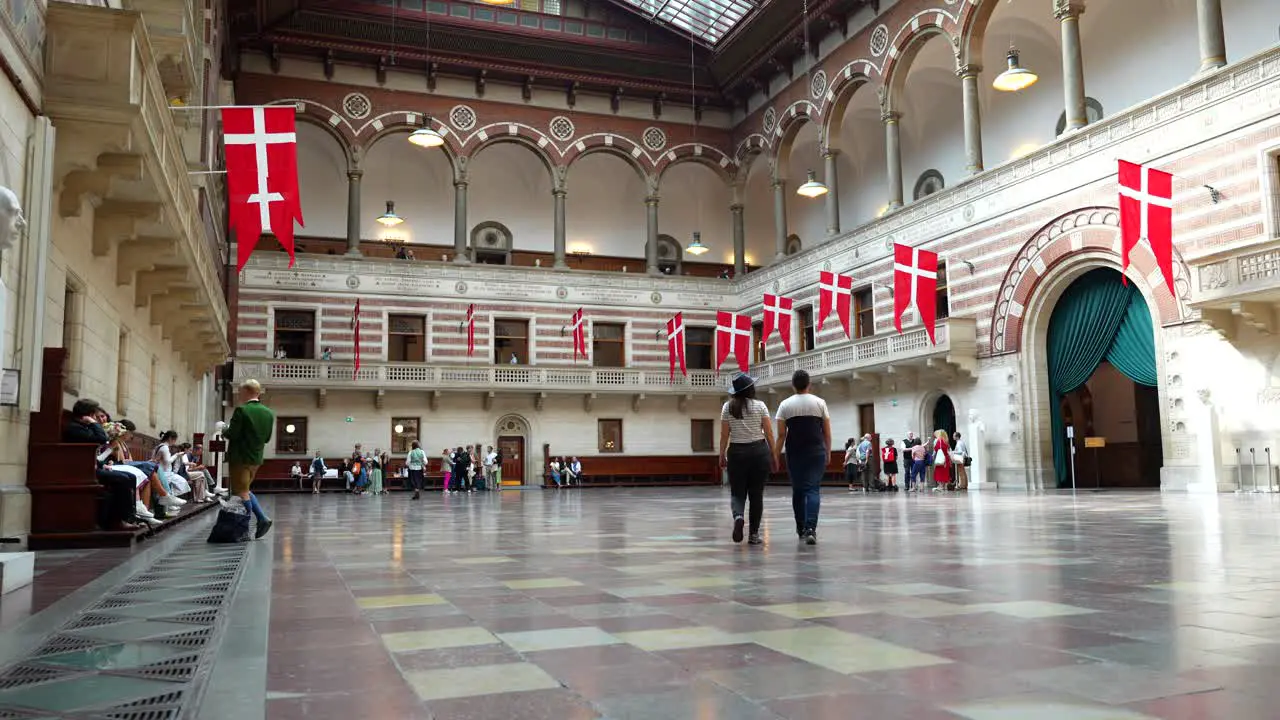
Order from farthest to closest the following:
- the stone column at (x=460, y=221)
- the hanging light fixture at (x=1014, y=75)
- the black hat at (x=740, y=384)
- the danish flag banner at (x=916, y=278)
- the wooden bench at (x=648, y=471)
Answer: the wooden bench at (x=648, y=471) < the stone column at (x=460, y=221) < the danish flag banner at (x=916, y=278) < the hanging light fixture at (x=1014, y=75) < the black hat at (x=740, y=384)

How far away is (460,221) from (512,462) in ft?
30.2

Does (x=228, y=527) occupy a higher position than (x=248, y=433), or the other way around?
(x=248, y=433)

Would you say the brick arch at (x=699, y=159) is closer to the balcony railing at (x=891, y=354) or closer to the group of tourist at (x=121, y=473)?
the balcony railing at (x=891, y=354)

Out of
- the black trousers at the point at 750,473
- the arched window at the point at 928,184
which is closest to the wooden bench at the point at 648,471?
the arched window at the point at 928,184

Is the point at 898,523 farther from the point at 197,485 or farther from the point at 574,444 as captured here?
the point at 574,444

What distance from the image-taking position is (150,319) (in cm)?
1811

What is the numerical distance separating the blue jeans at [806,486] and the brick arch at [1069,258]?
602 inches

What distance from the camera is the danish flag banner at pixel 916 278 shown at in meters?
24.3

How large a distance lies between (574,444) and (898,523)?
86.3ft

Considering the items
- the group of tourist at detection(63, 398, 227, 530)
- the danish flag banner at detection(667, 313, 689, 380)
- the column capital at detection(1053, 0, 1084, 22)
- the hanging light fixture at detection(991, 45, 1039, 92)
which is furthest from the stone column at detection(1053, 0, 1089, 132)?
the group of tourist at detection(63, 398, 227, 530)

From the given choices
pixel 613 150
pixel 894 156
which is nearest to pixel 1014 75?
pixel 894 156

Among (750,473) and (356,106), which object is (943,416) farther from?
(356,106)

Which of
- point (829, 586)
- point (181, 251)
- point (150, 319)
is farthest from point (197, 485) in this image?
point (829, 586)

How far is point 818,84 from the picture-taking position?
33.6 metres
